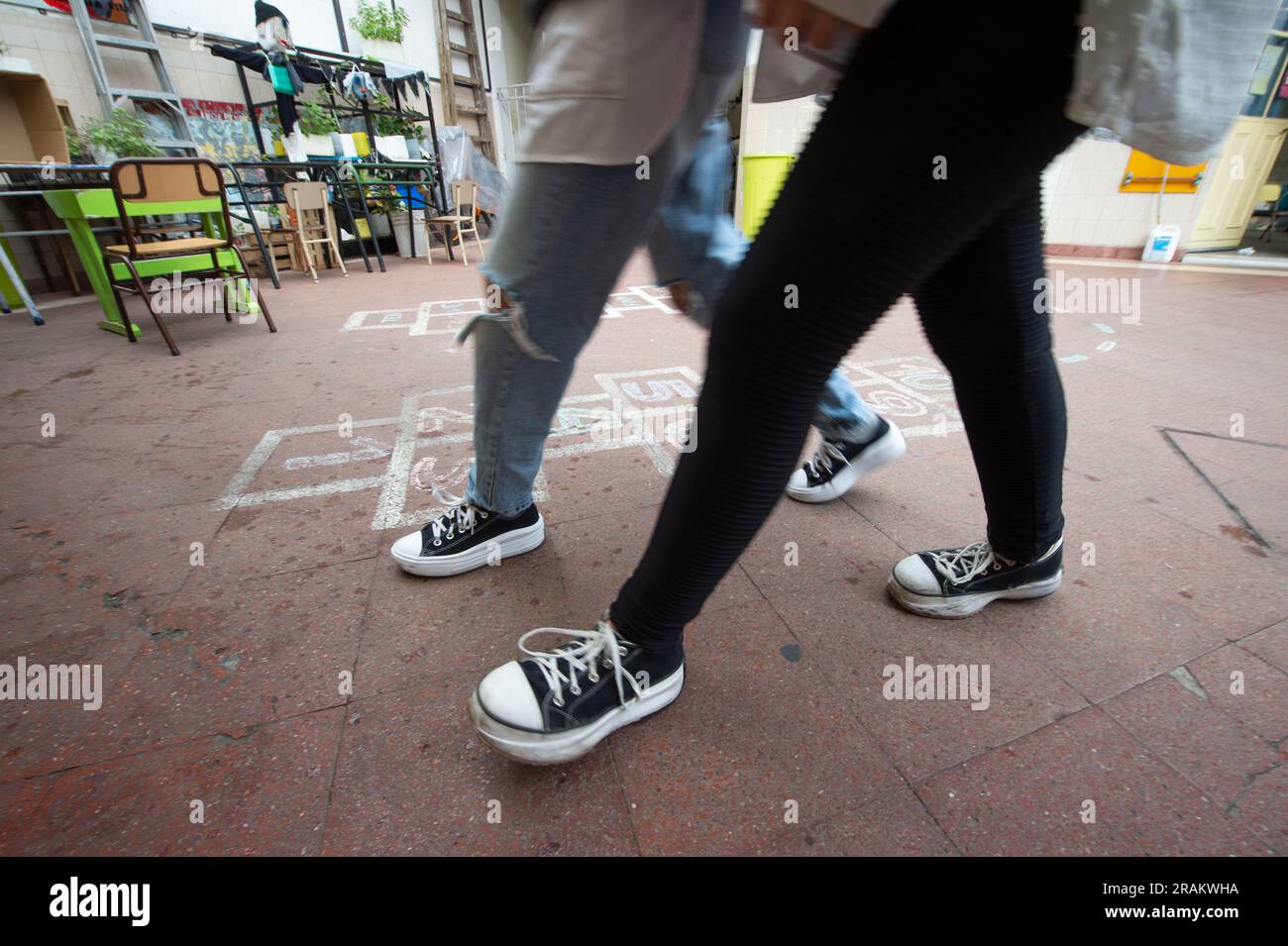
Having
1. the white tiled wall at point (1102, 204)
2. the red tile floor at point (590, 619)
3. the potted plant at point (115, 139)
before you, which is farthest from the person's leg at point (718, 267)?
the potted plant at point (115, 139)

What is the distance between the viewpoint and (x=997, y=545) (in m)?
1.19

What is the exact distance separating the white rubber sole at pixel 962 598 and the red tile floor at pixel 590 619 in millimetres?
28

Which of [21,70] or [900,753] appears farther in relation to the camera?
[21,70]

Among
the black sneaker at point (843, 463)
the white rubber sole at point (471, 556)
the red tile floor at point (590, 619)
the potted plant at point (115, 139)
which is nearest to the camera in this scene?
the red tile floor at point (590, 619)

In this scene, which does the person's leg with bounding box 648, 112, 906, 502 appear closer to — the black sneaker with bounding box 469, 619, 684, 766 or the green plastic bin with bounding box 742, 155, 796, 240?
the black sneaker with bounding box 469, 619, 684, 766

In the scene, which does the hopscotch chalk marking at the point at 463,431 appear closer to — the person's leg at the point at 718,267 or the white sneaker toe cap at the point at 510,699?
the person's leg at the point at 718,267

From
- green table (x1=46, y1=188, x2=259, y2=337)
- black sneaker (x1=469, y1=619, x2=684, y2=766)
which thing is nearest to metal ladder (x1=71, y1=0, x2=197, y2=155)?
green table (x1=46, y1=188, x2=259, y2=337)

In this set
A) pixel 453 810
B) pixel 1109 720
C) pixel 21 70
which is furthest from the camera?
pixel 21 70

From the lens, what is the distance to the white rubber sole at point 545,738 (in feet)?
2.85

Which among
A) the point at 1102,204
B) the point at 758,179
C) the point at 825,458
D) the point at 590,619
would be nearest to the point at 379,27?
the point at 758,179

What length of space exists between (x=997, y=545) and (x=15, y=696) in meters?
1.99

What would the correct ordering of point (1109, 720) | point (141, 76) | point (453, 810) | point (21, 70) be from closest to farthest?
point (453, 810) < point (1109, 720) < point (21, 70) < point (141, 76)
